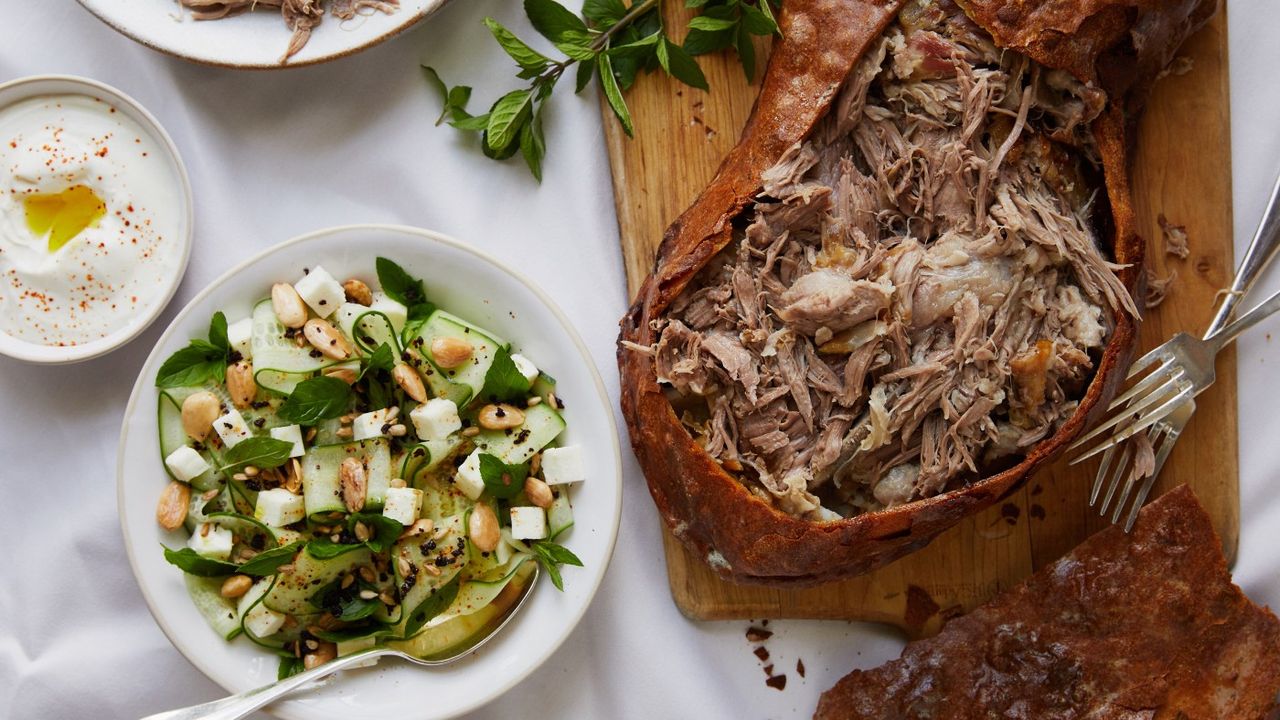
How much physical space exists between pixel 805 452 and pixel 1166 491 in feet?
4.17

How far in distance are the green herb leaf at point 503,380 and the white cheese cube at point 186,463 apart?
807mm

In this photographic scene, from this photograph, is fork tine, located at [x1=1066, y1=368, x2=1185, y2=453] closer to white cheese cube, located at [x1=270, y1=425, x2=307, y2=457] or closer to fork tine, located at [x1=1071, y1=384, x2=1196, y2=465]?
fork tine, located at [x1=1071, y1=384, x2=1196, y2=465]

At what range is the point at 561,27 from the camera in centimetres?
315

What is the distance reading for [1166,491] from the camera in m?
3.34

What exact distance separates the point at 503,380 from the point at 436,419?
21 cm

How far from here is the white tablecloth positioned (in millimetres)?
3354

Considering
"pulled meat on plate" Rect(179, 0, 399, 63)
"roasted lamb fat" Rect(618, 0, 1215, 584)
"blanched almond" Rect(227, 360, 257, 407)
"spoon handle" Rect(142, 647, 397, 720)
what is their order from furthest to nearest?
"pulled meat on plate" Rect(179, 0, 399, 63), "blanched almond" Rect(227, 360, 257, 407), "spoon handle" Rect(142, 647, 397, 720), "roasted lamb fat" Rect(618, 0, 1215, 584)

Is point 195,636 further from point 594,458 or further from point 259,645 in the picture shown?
point 594,458

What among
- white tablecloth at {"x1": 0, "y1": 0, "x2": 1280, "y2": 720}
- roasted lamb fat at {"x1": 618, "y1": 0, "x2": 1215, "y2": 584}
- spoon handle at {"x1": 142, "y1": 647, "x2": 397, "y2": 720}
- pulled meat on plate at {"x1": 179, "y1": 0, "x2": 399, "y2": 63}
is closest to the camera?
roasted lamb fat at {"x1": 618, "y1": 0, "x2": 1215, "y2": 584}

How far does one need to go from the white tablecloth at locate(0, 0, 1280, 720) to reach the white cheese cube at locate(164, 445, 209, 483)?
0.46 m

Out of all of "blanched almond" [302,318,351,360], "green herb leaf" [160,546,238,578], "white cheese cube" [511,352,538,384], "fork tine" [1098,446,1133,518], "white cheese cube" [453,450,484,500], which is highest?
"fork tine" [1098,446,1133,518]

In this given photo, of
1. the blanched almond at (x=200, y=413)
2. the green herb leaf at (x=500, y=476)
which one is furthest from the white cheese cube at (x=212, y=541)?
the green herb leaf at (x=500, y=476)

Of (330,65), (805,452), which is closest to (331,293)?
(330,65)

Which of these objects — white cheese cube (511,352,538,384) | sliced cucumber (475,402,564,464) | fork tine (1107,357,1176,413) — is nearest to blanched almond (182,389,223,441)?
sliced cucumber (475,402,564,464)
